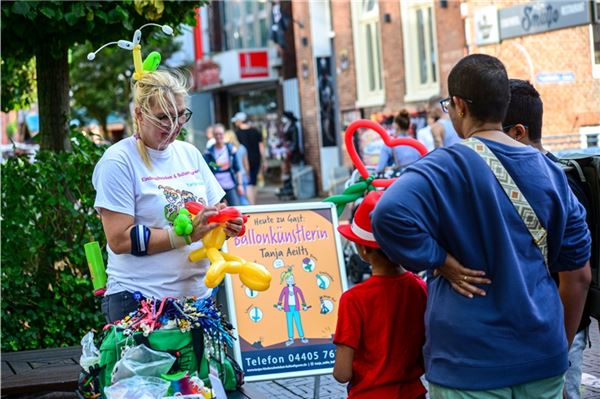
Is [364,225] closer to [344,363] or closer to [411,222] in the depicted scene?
[344,363]

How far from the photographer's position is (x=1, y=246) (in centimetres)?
713

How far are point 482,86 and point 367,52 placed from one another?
68.7ft

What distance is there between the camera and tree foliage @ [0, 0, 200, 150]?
6.75 meters

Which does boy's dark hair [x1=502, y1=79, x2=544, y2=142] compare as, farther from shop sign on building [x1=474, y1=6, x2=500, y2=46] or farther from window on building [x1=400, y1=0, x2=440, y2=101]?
window on building [x1=400, y1=0, x2=440, y2=101]

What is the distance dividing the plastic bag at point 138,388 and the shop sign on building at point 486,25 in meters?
15.1

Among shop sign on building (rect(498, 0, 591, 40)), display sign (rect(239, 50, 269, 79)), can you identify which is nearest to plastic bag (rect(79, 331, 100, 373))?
shop sign on building (rect(498, 0, 591, 40))

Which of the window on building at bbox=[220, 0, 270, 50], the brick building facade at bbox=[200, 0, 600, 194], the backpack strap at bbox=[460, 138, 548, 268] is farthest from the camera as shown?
the window on building at bbox=[220, 0, 270, 50]

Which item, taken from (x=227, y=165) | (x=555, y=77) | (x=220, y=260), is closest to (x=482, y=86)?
(x=220, y=260)

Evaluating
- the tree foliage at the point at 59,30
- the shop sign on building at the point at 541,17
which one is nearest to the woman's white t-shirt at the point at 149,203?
the tree foliage at the point at 59,30

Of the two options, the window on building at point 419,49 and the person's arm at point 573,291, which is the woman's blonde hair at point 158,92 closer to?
the person's arm at point 573,291

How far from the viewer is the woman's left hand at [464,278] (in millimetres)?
3053

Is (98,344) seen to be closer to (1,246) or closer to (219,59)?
(1,246)

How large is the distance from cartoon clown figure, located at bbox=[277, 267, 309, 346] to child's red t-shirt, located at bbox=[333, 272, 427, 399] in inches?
76.0

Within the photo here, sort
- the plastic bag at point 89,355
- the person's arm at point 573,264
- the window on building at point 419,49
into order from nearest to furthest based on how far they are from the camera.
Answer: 1. the person's arm at point 573,264
2. the plastic bag at point 89,355
3. the window on building at point 419,49
